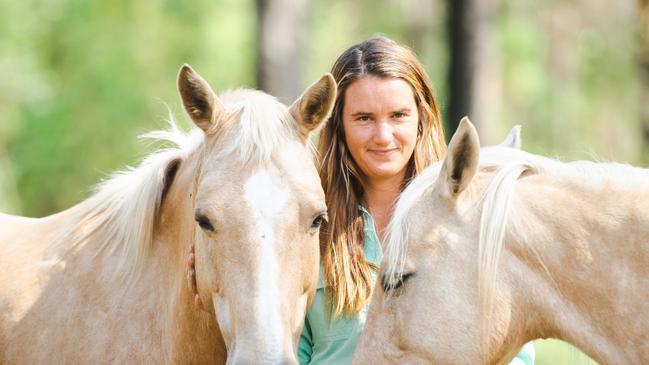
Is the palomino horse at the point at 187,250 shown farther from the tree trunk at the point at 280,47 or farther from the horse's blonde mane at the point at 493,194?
the tree trunk at the point at 280,47

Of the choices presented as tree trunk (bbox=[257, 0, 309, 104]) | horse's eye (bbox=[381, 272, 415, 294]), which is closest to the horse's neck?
horse's eye (bbox=[381, 272, 415, 294])

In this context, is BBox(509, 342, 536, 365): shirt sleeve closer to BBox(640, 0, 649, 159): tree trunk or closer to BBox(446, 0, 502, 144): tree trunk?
BBox(446, 0, 502, 144): tree trunk

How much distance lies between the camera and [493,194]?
3.56 meters

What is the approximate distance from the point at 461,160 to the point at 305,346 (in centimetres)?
134

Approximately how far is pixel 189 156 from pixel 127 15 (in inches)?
687

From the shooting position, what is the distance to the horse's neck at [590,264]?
3398 mm

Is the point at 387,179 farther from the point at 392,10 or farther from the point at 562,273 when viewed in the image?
the point at 392,10

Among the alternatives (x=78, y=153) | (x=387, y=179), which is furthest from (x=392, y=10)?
(x=387, y=179)

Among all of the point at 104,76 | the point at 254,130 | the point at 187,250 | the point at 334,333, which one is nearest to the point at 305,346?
the point at 334,333

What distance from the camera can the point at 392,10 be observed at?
23844 mm

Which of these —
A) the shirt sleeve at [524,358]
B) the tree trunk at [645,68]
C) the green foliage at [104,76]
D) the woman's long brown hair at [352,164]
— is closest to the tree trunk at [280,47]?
the tree trunk at [645,68]

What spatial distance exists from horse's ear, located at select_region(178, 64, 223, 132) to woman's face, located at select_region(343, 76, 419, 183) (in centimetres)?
74

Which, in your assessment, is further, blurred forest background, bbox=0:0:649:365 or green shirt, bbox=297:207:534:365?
blurred forest background, bbox=0:0:649:365

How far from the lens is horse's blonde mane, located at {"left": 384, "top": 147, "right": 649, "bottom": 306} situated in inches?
137
